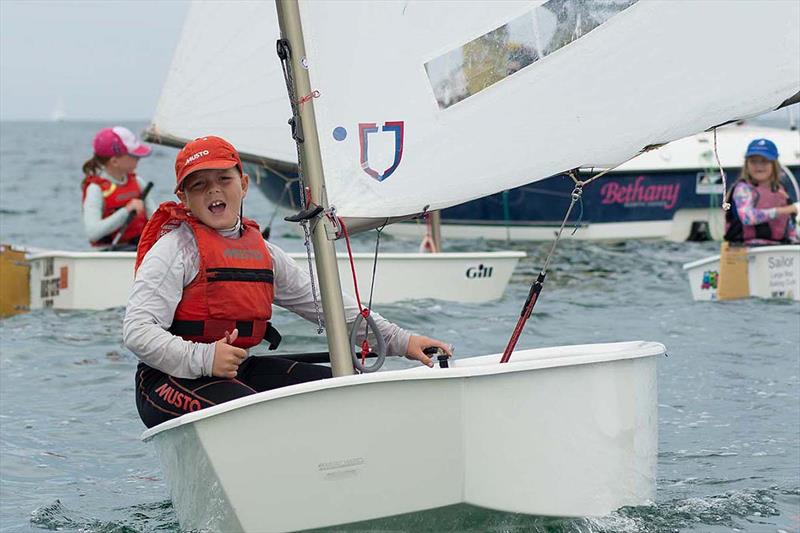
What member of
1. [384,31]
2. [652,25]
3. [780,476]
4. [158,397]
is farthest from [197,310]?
[780,476]

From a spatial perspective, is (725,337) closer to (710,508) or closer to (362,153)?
(710,508)

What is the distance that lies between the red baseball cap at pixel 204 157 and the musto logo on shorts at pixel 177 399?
53 centimetres

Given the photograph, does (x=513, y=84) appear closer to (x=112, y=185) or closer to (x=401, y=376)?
(x=401, y=376)

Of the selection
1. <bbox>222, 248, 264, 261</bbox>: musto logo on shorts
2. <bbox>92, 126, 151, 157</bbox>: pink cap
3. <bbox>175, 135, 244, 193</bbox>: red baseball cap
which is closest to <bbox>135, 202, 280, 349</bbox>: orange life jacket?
<bbox>222, 248, 264, 261</bbox>: musto logo on shorts

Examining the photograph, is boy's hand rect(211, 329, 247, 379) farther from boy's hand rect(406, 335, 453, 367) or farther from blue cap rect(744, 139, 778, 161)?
blue cap rect(744, 139, 778, 161)

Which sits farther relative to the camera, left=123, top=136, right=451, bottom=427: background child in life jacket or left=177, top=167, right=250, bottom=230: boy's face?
left=177, top=167, right=250, bottom=230: boy's face

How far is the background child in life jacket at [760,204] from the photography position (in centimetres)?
854

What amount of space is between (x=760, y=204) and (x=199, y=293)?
Answer: 5998mm

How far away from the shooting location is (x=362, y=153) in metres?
3.29

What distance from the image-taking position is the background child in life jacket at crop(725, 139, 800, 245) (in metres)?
8.54

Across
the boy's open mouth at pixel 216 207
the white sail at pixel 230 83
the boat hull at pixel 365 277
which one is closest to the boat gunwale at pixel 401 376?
the boy's open mouth at pixel 216 207

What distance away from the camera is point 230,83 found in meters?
5.38

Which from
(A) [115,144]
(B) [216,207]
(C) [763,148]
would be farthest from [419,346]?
(C) [763,148]

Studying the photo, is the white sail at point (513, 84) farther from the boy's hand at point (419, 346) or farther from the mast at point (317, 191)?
the boy's hand at point (419, 346)
